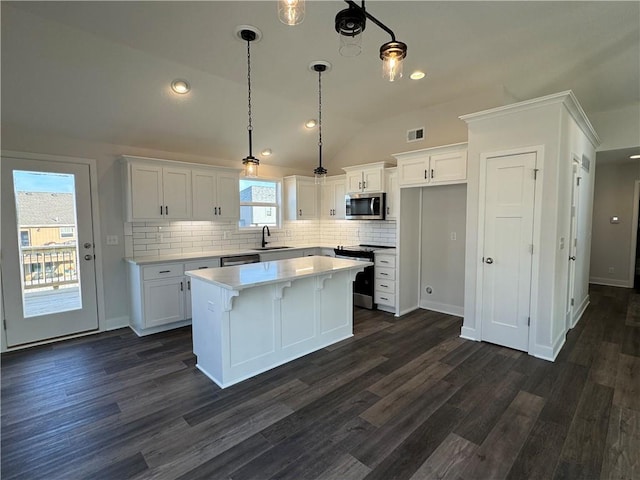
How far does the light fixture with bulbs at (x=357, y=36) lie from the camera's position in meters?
1.67

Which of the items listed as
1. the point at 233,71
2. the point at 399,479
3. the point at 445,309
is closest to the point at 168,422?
the point at 399,479

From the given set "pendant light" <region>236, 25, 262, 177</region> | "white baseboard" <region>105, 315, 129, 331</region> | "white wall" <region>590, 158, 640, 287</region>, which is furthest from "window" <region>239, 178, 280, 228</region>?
"white wall" <region>590, 158, 640, 287</region>

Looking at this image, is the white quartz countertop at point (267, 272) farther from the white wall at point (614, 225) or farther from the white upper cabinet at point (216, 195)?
the white wall at point (614, 225)

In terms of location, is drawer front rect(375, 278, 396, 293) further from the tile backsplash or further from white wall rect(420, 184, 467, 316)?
the tile backsplash

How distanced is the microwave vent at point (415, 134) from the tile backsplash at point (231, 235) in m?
1.37

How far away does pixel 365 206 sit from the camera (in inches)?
205

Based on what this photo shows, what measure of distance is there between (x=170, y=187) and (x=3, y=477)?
3.28 m

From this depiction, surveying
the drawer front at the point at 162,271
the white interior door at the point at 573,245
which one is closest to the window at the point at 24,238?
the drawer front at the point at 162,271

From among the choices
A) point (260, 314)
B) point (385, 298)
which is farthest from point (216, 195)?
point (385, 298)

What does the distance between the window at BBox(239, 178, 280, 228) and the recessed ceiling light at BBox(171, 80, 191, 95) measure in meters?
1.96

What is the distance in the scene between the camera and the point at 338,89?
420cm

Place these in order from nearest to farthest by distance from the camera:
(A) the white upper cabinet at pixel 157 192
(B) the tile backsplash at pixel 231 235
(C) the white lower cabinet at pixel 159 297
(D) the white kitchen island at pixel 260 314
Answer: (D) the white kitchen island at pixel 260 314
(C) the white lower cabinet at pixel 159 297
(A) the white upper cabinet at pixel 157 192
(B) the tile backsplash at pixel 231 235

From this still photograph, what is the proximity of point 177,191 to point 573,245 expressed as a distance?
16.7 feet

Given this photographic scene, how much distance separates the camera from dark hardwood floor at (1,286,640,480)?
1954 mm
